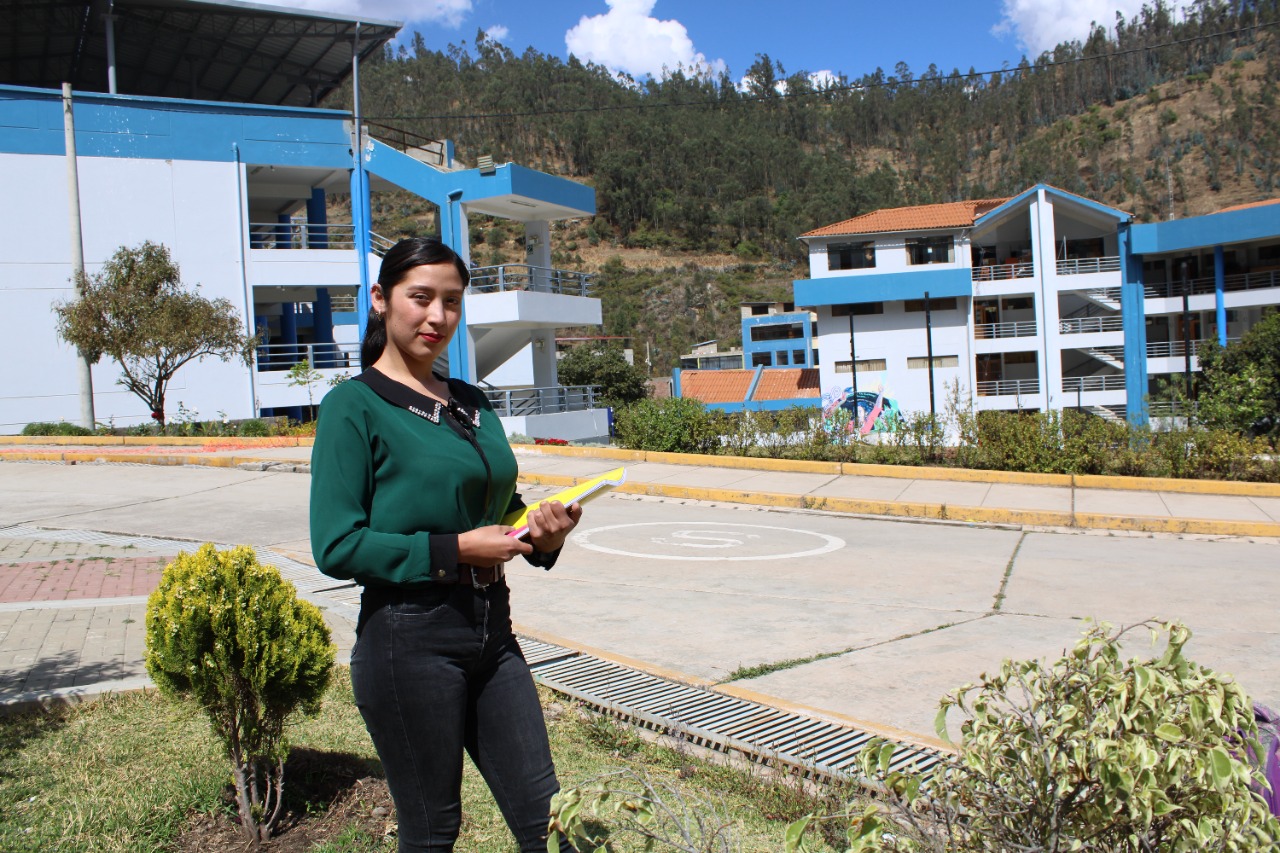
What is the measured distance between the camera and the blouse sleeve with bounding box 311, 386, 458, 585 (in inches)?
88.1

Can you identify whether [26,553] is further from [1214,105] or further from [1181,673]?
[1214,105]

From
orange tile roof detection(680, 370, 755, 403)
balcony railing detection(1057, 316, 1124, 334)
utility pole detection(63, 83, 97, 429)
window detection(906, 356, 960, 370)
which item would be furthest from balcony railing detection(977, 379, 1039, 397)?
utility pole detection(63, 83, 97, 429)

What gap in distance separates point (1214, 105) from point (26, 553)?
514ft

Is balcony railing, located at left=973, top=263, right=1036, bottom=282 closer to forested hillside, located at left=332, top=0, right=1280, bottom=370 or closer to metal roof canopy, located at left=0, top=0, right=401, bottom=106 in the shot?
metal roof canopy, located at left=0, top=0, right=401, bottom=106

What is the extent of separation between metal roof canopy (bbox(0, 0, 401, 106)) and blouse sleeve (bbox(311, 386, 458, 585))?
31.7m

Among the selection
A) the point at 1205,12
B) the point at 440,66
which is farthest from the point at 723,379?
the point at 1205,12

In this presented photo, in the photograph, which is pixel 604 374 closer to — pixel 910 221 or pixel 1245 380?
pixel 910 221

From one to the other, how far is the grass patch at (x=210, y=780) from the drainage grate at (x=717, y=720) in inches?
5.0

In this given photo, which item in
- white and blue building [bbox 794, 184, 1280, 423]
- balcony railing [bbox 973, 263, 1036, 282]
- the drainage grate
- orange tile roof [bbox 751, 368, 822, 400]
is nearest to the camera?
the drainage grate

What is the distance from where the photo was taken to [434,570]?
2.27 metres

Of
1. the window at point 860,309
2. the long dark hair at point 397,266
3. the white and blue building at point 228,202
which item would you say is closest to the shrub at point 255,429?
the white and blue building at point 228,202

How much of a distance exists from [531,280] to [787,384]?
116 feet

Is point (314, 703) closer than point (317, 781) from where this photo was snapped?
Yes

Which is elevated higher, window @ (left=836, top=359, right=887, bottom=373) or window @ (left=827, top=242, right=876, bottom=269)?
window @ (left=827, top=242, right=876, bottom=269)
